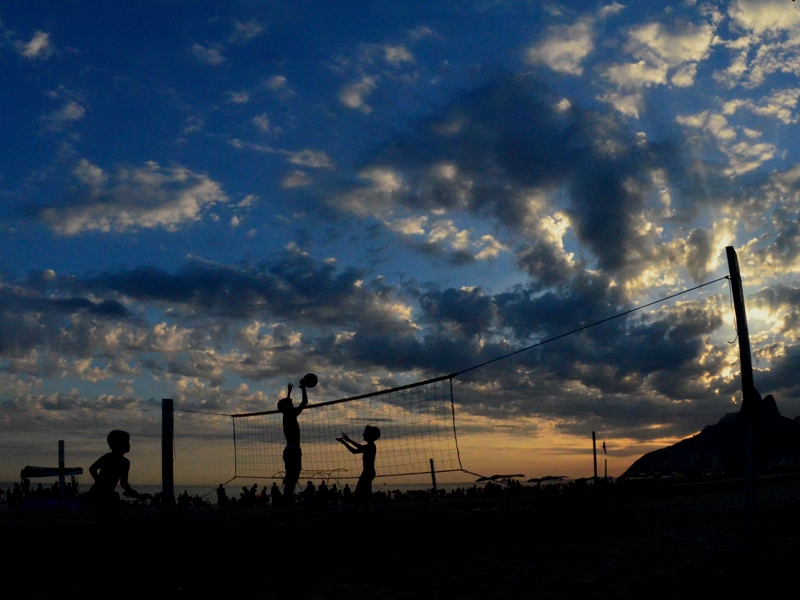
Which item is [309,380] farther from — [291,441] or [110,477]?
[110,477]

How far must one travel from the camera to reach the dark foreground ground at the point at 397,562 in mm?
6008

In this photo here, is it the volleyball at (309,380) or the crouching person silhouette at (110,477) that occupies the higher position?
the volleyball at (309,380)

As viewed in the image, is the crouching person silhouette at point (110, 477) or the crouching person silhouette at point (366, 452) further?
the crouching person silhouette at point (366, 452)

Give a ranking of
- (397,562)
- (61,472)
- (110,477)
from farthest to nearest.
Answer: (61,472)
(397,562)
(110,477)

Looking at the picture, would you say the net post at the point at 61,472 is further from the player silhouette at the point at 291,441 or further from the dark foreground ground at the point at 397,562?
the player silhouette at the point at 291,441

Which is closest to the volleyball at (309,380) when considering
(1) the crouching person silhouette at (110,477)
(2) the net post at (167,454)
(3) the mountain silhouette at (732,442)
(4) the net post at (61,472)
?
(2) the net post at (167,454)

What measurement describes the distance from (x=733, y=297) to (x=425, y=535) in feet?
17.1

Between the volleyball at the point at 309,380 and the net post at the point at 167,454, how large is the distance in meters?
2.03

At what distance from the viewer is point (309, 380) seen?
10039 millimetres

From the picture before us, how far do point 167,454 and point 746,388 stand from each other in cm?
800

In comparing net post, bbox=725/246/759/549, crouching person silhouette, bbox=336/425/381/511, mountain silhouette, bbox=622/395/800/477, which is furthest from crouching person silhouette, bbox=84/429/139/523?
mountain silhouette, bbox=622/395/800/477

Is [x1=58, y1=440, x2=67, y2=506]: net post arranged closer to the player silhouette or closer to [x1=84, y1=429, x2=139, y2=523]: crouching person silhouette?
the player silhouette

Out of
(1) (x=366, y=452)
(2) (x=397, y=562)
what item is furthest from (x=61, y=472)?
(2) (x=397, y=562)

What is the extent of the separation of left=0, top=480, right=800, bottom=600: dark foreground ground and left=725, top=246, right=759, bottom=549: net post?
57 cm
